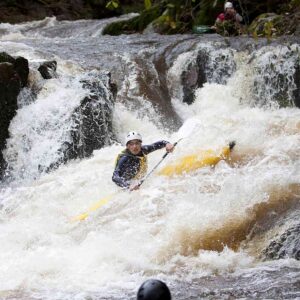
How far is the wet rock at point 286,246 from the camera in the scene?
4.84 metres

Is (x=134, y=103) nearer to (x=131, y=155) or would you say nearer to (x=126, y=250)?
(x=131, y=155)

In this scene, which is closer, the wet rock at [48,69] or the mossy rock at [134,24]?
the wet rock at [48,69]

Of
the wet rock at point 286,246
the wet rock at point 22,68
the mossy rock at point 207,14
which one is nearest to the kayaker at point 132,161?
the wet rock at point 286,246

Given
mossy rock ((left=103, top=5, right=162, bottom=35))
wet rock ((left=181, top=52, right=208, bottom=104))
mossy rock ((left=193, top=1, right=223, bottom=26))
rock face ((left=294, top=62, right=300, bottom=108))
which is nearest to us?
rock face ((left=294, top=62, right=300, bottom=108))

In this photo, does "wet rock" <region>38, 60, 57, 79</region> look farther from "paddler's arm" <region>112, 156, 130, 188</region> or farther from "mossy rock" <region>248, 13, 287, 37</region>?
"mossy rock" <region>248, 13, 287, 37</region>

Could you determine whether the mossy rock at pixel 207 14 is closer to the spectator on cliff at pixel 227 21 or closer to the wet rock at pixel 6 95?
the spectator on cliff at pixel 227 21

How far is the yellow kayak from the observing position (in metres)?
6.90

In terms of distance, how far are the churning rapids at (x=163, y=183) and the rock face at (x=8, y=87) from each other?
137mm

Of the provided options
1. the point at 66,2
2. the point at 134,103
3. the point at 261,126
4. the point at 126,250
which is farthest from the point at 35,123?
the point at 66,2

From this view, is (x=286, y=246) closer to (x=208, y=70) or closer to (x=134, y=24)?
(x=208, y=70)

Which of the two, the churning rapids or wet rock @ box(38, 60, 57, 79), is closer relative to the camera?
the churning rapids

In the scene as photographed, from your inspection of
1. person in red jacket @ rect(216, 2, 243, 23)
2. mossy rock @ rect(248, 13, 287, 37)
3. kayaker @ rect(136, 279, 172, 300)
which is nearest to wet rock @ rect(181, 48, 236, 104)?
person in red jacket @ rect(216, 2, 243, 23)

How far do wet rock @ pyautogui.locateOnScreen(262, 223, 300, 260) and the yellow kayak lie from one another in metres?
2.08

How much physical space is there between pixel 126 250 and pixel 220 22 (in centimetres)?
918
